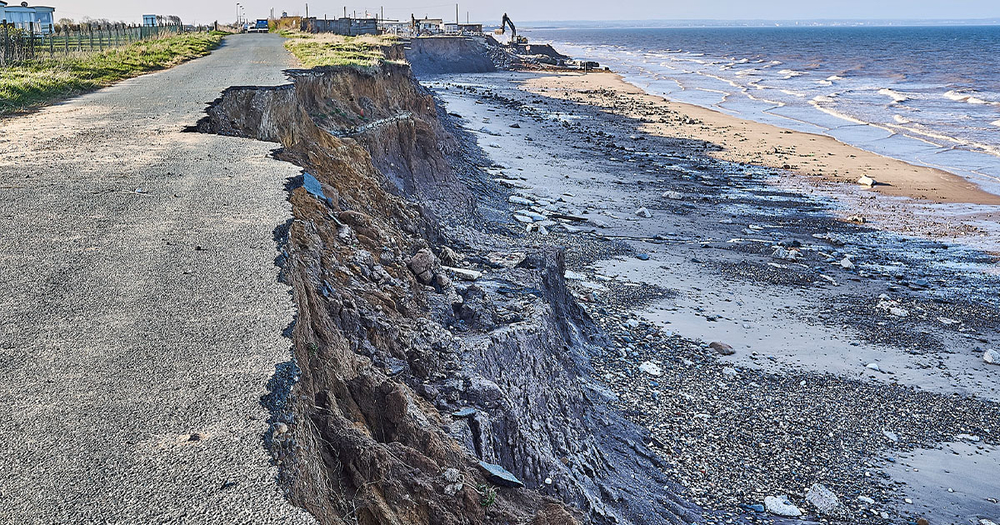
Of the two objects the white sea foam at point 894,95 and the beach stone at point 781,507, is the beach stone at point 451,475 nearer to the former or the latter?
the beach stone at point 781,507

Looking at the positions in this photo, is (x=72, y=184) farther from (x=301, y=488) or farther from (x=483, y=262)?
(x=301, y=488)

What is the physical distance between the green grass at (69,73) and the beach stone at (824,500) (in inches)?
492

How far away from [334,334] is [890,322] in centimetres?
929

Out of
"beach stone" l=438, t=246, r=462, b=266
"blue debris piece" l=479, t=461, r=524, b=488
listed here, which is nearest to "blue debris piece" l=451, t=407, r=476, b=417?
"blue debris piece" l=479, t=461, r=524, b=488

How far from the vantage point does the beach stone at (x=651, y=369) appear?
9.32m

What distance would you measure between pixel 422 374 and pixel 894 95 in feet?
146

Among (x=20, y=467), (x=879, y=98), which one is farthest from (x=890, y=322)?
(x=879, y=98)

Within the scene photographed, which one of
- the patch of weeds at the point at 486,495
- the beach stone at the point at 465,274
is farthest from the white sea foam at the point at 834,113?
the patch of weeds at the point at 486,495

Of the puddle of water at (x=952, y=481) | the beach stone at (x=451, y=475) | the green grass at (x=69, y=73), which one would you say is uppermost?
the green grass at (x=69, y=73)

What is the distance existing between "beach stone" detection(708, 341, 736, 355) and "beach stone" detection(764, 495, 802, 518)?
10.6 feet

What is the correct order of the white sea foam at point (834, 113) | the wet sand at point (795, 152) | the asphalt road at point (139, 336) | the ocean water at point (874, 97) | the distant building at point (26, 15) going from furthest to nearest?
1. the distant building at point (26, 15)
2. the white sea foam at point (834, 113)
3. the ocean water at point (874, 97)
4. the wet sand at point (795, 152)
5. the asphalt road at point (139, 336)

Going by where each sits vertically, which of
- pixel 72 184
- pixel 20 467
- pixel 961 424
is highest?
pixel 72 184

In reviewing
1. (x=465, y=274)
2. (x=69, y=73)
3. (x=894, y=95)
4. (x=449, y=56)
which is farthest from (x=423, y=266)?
(x=449, y=56)

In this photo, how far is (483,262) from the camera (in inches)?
403
